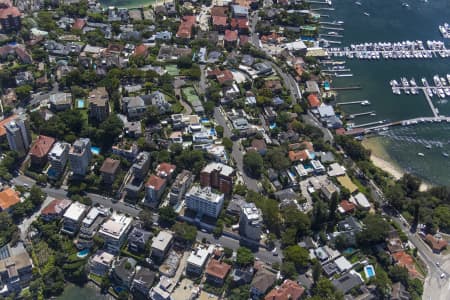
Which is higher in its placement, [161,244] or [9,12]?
[9,12]

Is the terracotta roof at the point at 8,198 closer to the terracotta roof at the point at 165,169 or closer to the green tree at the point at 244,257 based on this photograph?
the terracotta roof at the point at 165,169

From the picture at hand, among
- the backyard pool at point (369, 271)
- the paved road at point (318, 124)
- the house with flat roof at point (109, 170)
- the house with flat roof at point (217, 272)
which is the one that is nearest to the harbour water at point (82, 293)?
the house with flat roof at point (217, 272)

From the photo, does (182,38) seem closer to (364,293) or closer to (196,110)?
(196,110)

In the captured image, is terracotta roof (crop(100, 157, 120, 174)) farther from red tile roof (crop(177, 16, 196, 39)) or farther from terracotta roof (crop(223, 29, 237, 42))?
terracotta roof (crop(223, 29, 237, 42))

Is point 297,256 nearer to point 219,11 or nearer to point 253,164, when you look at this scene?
point 253,164

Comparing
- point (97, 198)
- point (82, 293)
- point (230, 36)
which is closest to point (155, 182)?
point (97, 198)

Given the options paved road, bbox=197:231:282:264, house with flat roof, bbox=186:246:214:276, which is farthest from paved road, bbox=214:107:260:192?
house with flat roof, bbox=186:246:214:276
